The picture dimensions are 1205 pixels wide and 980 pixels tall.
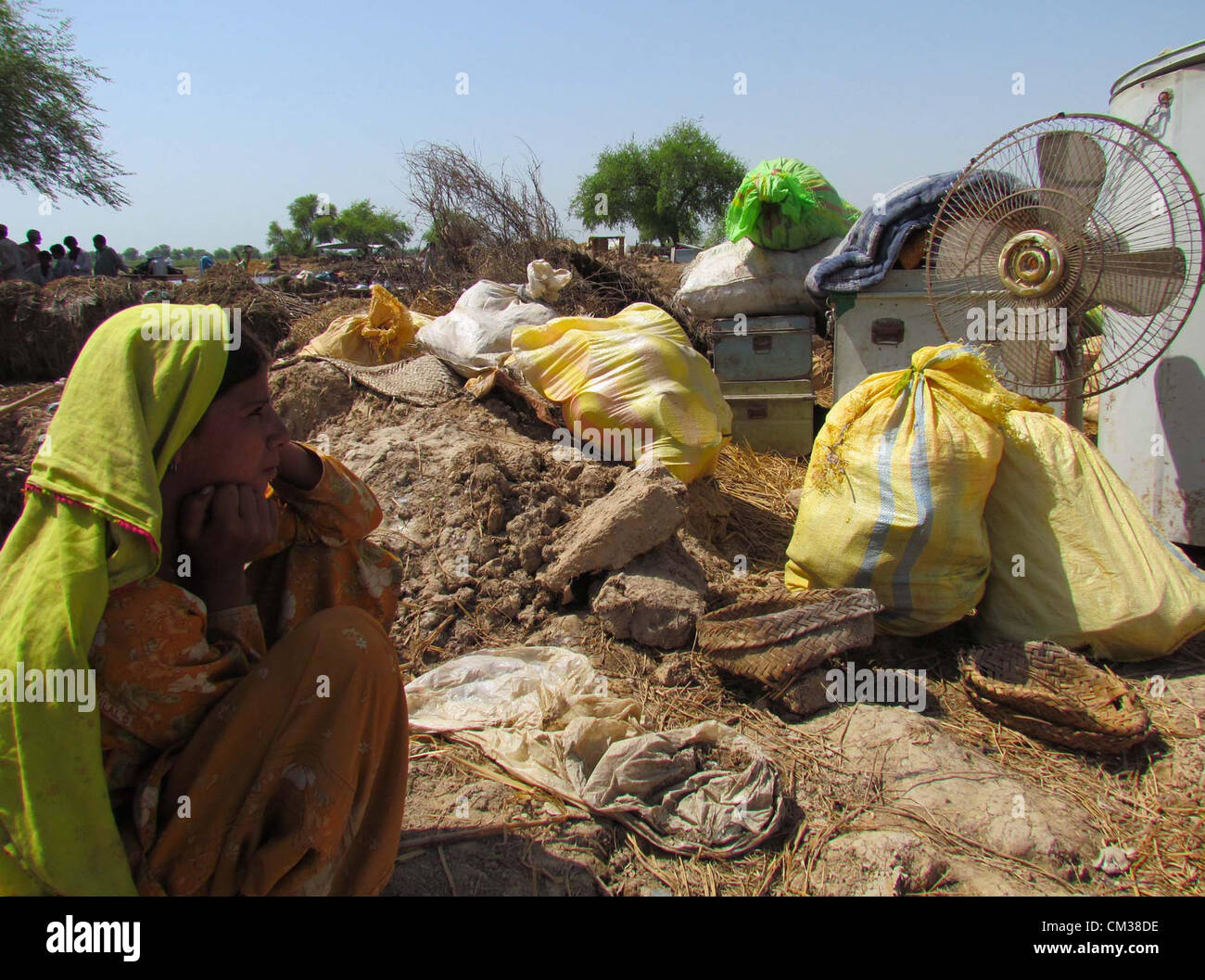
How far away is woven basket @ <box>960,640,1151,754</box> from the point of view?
2430 millimetres

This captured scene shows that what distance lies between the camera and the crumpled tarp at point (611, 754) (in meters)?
2.06

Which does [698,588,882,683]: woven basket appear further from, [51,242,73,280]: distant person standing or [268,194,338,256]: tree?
[268,194,338,256]: tree

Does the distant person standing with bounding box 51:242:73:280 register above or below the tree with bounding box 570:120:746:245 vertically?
below

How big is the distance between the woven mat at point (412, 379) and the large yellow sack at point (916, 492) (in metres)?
2.30

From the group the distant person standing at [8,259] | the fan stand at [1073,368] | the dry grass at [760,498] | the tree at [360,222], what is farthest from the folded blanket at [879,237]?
the tree at [360,222]

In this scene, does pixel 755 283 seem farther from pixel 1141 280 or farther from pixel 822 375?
pixel 1141 280

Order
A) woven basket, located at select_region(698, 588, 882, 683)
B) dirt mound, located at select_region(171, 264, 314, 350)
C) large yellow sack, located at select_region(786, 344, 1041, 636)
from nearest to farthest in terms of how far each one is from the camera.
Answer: woven basket, located at select_region(698, 588, 882, 683) < large yellow sack, located at select_region(786, 344, 1041, 636) < dirt mound, located at select_region(171, 264, 314, 350)

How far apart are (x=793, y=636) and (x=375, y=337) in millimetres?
3642

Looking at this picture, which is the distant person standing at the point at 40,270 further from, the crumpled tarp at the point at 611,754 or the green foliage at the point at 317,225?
the green foliage at the point at 317,225

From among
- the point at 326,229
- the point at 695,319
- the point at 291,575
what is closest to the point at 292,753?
the point at 291,575

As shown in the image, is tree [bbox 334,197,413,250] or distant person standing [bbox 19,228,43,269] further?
tree [bbox 334,197,413,250]

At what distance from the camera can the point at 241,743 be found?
134cm

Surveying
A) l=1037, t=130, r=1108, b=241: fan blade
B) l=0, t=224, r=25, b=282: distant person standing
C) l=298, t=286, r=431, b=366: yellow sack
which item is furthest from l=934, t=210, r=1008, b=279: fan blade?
l=0, t=224, r=25, b=282: distant person standing

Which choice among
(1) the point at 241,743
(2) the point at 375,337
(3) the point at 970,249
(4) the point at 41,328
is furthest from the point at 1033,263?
(4) the point at 41,328
